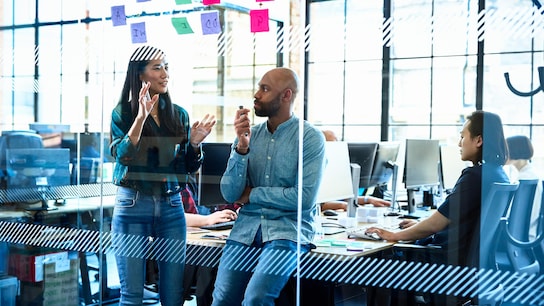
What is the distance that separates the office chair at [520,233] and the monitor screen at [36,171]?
277cm

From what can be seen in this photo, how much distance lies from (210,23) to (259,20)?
0.97ft

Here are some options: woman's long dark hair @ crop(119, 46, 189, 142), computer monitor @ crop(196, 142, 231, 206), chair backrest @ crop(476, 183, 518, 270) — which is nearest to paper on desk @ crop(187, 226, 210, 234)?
computer monitor @ crop(196, 142, 231, 206)

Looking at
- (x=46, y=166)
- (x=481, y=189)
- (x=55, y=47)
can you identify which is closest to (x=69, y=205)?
(x=46, y=166)

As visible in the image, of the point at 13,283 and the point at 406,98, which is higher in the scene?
the point at 406,98

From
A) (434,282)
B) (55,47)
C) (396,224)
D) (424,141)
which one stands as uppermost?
(55,47)

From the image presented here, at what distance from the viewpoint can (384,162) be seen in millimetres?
3994

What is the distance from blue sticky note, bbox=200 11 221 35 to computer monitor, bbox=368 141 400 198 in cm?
96

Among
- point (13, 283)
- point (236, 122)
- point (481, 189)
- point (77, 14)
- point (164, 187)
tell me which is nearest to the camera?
point (481, 189)

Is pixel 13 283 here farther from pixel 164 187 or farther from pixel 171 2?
pixel 171 2

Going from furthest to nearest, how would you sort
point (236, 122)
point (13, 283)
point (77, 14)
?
1. point (13, 283)
2. point (77, 14)
3. point (236, 122)

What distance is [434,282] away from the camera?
9.39 ft

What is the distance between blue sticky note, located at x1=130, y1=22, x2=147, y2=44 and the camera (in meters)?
3.73

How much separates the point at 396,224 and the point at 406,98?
0.57m

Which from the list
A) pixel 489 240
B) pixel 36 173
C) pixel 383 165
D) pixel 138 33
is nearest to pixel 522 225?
pixel 489 240
